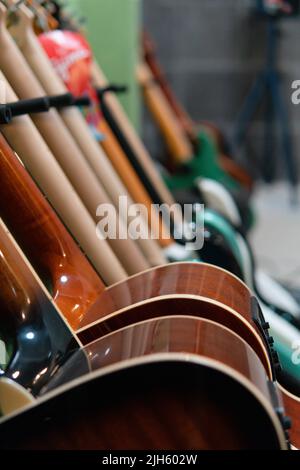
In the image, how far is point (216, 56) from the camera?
14.0 feet

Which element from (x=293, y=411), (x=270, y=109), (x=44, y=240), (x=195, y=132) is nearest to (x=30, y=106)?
(x=44, y=240)

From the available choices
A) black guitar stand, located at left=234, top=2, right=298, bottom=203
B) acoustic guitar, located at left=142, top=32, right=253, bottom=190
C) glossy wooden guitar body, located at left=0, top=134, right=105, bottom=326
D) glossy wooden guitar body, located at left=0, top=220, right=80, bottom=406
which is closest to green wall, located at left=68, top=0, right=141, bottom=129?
acoustic guitar, located at left=142, top=32, right=253, bottom=190

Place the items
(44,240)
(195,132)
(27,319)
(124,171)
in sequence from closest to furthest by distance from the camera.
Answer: (27,319)
(44,240)
(124,171)
(195,132)

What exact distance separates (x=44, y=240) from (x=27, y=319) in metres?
0.17

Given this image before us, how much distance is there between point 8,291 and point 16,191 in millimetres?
159

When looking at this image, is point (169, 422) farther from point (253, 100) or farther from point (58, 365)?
point (253, 100)

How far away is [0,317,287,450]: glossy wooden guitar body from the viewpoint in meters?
0.59

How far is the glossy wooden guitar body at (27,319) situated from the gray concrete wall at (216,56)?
348 centimetres

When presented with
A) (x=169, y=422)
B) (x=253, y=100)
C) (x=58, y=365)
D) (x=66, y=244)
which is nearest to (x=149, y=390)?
(x=169, y=422)

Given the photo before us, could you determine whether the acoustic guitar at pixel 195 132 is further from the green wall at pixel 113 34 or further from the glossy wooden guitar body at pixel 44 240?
the glossy wooden guitar body at pixel 44 240

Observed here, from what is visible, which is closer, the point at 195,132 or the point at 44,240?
the point at 44,240

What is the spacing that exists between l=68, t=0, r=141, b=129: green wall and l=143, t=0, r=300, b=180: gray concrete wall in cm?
161

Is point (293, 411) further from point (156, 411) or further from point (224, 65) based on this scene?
point (224, 65)

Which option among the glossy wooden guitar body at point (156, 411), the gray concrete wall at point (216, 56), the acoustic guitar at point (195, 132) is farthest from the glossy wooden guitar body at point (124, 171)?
the gray concrete wall at point (216, 56)
